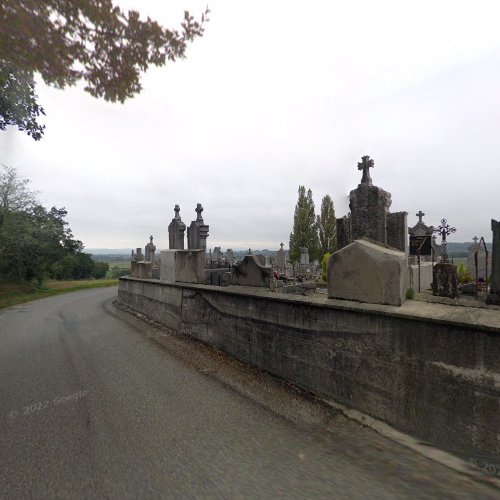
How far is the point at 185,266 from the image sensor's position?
6797mm

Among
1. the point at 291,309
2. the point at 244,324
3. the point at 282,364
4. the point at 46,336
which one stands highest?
the point at 291,309

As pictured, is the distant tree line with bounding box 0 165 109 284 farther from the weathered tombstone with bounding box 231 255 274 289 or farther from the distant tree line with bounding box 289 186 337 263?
the distant tree line with bounding box 289 186 337 263

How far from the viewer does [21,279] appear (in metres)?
23.4

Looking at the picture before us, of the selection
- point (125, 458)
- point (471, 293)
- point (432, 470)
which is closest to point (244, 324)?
point (125, 458)

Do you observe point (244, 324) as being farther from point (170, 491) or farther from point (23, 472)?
point (23, 472)

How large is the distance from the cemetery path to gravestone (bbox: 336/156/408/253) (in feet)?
8.95

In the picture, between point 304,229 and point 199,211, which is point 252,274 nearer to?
point 199,211

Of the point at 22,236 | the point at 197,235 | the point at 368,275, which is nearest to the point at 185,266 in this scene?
the point at 368,275

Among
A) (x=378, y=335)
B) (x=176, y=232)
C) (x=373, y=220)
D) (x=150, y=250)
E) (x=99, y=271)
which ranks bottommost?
(x=99, y=271)

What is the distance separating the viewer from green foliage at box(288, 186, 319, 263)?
38.1 meters

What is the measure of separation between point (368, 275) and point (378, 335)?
0.67 m

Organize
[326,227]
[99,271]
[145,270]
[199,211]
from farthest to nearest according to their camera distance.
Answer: [99,271]
[326,227]
[199,211]
[145,270]

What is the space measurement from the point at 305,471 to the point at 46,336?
23.9 ft

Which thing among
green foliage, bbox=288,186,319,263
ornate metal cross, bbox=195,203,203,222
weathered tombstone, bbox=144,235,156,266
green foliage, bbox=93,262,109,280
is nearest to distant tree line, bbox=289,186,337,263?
green foliage, bbox=288,186,319,263
